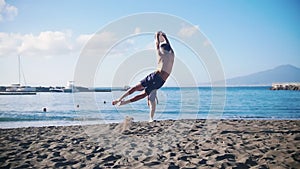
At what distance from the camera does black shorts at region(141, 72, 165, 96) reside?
6938mm

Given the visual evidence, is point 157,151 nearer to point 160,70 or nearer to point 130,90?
point 130,90

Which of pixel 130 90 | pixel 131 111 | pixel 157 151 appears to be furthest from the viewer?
pixel 131 111

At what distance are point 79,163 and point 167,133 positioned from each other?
3.48 m

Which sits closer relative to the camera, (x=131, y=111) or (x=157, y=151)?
(x=157, y=151)

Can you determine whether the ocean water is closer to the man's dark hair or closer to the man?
the man

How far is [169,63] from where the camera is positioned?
6.89m

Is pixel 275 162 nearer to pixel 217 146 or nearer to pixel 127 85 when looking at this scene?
pixel 217 146

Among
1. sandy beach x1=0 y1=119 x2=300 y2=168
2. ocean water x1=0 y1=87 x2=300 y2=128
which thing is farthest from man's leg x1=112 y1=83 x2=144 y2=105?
→ sandy beach x1=0 y1=119 x2=300 y2=168

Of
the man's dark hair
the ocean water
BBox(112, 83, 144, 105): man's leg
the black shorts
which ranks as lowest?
the ocean water

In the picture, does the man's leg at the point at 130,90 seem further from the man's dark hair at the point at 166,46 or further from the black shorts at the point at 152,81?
the man's dark hair at the point at 166,46

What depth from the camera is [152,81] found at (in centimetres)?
696

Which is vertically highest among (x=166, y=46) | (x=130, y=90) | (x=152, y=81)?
(x=166, y=46)

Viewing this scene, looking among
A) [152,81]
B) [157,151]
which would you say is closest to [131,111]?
[152,81]

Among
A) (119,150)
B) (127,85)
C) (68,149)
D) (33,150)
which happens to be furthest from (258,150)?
(33,150)
